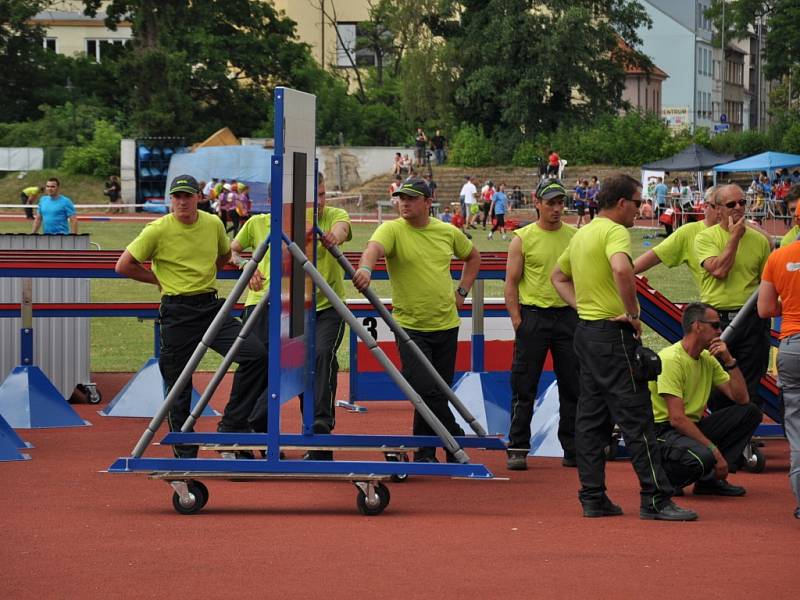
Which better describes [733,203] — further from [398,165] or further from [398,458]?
[398,165]

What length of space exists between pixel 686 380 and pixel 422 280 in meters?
1.78

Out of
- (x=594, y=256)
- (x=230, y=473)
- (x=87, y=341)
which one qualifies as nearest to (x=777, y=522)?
(x=594, y=256)

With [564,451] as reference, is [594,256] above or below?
above

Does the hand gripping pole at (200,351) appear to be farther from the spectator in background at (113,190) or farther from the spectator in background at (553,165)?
the spectator in background at (113,190)

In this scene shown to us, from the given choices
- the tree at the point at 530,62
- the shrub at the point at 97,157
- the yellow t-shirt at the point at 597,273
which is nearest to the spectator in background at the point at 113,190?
the shrub at the point at 97,157

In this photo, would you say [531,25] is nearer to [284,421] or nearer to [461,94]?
[461,94]

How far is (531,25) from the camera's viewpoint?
70000 mm

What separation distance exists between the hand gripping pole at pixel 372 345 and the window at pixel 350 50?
8248 cm

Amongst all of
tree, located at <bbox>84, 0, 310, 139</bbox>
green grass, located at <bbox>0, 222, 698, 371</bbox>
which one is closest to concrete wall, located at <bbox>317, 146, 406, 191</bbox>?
tree, located at <bbox>84, 0, 310, 139</bbox>

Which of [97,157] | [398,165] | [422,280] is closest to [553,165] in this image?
[398,165]

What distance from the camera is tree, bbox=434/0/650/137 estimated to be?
69750 millimetres

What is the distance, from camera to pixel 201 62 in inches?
2995

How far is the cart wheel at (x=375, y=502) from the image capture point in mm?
8312

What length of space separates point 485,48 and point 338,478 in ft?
208
